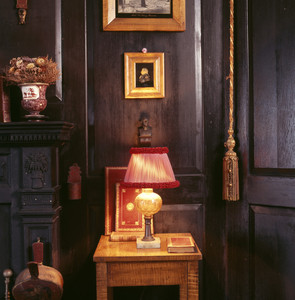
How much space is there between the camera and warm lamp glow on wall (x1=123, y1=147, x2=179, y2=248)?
2.31m

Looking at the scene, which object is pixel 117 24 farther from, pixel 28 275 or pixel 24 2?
pixel 28 275

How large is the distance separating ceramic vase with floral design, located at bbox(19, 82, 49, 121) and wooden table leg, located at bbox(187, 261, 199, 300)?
1.36 meters

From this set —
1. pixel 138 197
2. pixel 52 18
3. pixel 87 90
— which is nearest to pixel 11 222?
pixel 138 197

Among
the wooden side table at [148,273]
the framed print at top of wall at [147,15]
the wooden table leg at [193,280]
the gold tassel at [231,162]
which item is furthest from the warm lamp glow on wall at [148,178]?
the framed print at top of wall at [147,15]

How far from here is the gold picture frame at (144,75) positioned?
8.91 ft

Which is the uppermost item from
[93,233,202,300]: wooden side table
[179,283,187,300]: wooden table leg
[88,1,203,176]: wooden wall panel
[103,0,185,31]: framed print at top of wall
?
[103,0,185,31]: framed print at top of wall

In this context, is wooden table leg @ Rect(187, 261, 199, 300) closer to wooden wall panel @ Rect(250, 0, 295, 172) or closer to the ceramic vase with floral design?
wooden wall panel @ Rect(250, 0, 295, 172)

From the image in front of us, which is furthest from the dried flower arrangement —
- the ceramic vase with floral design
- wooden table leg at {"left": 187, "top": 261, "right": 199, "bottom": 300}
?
wooden table leg at {"left": 187, "top": 261, "right": 199, "bottom": 300}

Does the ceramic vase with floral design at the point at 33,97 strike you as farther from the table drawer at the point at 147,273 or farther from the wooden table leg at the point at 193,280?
the wooden table leg at the point at 193,280

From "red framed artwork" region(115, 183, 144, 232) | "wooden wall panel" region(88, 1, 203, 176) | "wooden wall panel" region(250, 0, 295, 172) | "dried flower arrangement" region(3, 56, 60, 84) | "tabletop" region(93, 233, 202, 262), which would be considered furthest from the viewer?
"wooden wall panel" region(88, 1, 203, 176)

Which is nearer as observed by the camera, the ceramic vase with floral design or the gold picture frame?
the ceramic vase with floral design

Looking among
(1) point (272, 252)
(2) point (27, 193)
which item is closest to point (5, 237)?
(2) point (27, 193)

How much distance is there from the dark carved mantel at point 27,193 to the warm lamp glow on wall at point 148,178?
0.50 m

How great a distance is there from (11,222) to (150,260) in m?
0.93
